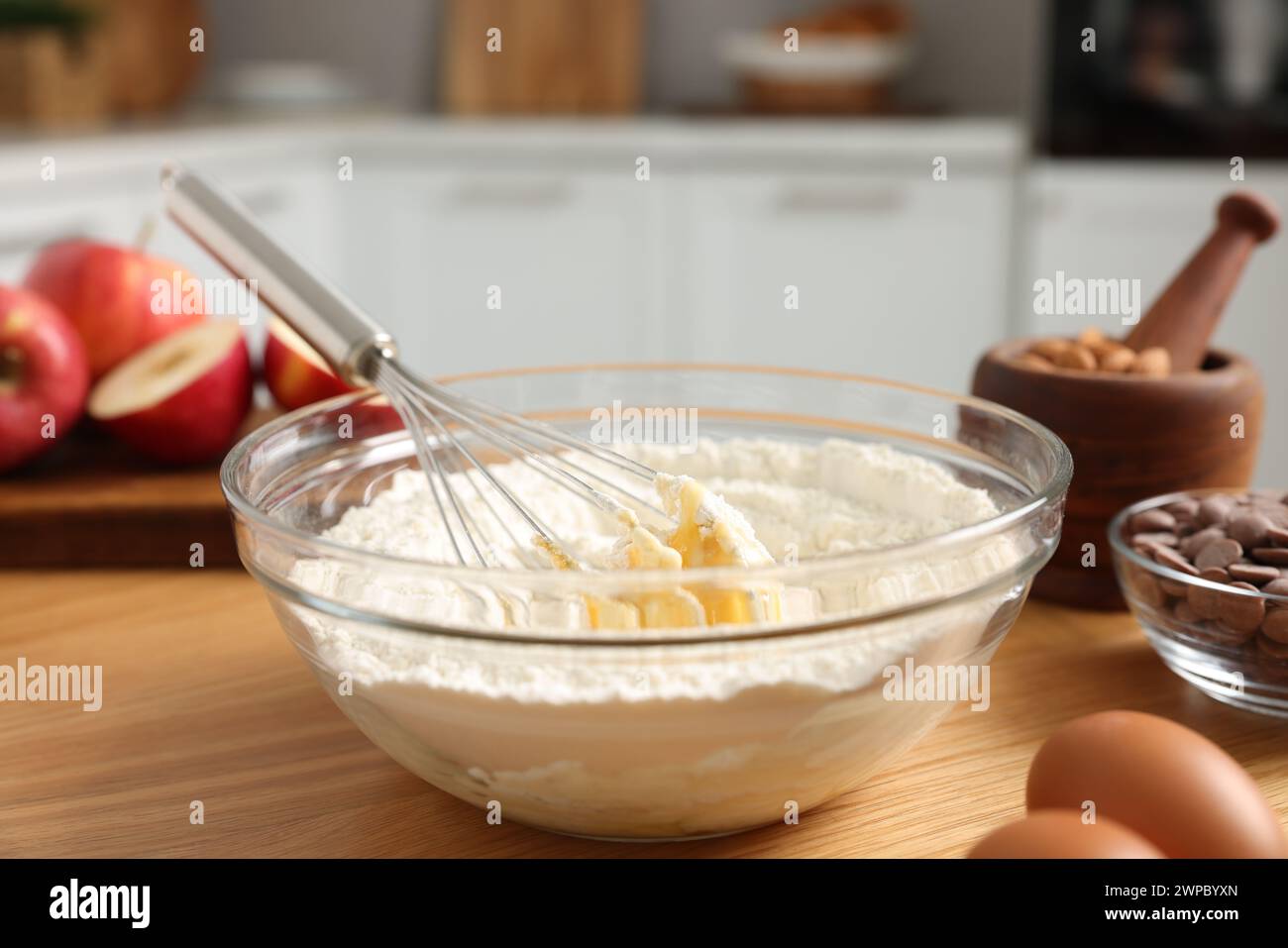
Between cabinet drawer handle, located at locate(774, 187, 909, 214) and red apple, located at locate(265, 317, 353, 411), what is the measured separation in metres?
1.32

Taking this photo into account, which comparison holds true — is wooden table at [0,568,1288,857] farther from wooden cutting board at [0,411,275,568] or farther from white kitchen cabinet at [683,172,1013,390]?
white kitchen cabinet at [683,172,1013,390]

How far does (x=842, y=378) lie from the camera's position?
72cm

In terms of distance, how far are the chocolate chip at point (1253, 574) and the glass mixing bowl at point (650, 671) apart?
10cm

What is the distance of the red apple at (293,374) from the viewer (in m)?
0.95

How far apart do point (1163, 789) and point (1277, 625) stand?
0.16 metres

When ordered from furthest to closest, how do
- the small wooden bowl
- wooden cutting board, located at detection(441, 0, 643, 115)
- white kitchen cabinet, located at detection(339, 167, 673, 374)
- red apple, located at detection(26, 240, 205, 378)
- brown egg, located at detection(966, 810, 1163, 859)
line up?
wooden cutting board, located at detection(441, 0, 643, 115) → white kitchen cabinet, located at detection(339, 167, 673, 374) → red apple, located at detection(26, 240, 205, 378) → the small wooden bowl → brown egg, located at detection(966, 810, 1163, 859)

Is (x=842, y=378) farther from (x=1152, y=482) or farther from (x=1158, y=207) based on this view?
(x=1158, y=207)

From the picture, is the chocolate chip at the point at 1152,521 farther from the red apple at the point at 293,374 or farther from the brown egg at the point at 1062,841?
the red apple at the point at 293,374

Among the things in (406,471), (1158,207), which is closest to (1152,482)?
(406,471)

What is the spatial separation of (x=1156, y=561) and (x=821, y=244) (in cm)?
161

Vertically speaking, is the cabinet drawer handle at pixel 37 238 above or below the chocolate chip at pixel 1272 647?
above

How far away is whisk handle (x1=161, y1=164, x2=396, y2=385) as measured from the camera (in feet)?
1.93

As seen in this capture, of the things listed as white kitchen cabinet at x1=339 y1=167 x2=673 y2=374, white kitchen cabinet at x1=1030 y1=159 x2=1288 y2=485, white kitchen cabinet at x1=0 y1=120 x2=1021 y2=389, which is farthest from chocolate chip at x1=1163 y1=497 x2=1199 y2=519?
white kitchen cabinet at x1=339 y1=167 x2=673 y2=374

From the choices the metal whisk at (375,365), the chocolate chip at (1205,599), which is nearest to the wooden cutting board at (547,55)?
the metal whisk at (375,365)
